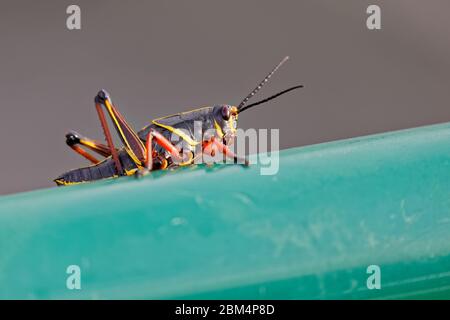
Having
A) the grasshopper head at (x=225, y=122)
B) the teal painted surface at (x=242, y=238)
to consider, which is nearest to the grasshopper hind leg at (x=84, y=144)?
the grasshopper head at (x=225, y=122)

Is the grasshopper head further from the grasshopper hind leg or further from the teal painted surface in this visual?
the teal painted surface

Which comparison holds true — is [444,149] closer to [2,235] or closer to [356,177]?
[356,177]

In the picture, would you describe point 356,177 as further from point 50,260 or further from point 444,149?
point 50,260

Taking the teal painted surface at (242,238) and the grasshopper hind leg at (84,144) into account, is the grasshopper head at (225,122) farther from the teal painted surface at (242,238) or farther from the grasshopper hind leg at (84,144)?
the teal painted surface at (242,238)

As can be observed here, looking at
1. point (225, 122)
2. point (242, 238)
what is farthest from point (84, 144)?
point (242, 238)

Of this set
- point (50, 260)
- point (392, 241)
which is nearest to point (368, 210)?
point (392, 241)
